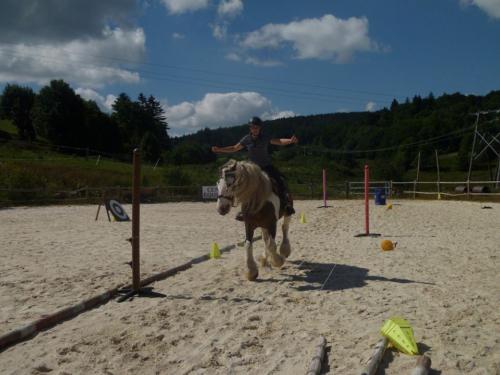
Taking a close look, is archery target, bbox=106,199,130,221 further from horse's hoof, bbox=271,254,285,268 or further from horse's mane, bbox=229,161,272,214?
horse's mane, bbox=229,161,272,214

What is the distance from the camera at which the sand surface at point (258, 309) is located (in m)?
3.26

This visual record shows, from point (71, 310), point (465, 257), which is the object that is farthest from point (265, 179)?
point (465, 257)

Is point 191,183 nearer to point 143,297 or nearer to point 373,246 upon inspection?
point 373,246

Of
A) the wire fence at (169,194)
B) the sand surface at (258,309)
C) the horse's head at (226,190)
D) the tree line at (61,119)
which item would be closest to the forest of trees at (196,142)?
the tree line at (61,119)

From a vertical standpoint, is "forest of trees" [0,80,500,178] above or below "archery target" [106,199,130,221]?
above

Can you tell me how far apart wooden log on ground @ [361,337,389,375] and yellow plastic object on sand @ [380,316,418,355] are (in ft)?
0.22

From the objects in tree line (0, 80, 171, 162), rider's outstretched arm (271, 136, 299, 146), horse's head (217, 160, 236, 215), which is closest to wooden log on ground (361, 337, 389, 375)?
horse's head (217, 160, 236, 215)

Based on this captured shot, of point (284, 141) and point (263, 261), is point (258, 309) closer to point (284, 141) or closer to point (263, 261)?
point (263, 261)

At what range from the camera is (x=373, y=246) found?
28.0ft

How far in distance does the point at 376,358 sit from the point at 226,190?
9.49ft

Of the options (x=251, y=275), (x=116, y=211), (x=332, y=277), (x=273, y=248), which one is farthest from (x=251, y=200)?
(x=116, y=211)

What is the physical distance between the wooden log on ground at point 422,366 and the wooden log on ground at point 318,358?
2.05 ft

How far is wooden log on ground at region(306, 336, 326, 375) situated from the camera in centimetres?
290

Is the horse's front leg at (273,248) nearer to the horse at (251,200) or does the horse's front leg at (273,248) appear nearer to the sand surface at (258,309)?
the horse at (251,200)
